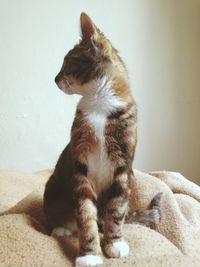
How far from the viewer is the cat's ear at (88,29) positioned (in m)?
1.07

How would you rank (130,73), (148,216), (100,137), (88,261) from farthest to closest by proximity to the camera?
1. (130,73)
2. (148,216)
3. (100,137)
4. (88,261)

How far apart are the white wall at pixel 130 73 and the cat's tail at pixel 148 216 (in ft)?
2.73

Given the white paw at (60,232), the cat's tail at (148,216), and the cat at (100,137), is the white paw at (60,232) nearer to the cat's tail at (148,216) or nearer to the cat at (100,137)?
the cat at (100,137)

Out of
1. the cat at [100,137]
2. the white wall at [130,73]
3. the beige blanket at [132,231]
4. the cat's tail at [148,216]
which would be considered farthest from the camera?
the white wall at [130,73]

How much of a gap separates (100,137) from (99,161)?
0.07 metres

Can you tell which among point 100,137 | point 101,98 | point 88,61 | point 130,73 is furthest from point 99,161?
point 130,73

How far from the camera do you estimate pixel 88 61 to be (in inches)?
43.1

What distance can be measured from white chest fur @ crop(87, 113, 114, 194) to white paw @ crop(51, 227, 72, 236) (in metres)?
0.16

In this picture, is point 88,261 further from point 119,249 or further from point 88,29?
point 88,29

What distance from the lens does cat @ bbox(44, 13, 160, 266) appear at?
3.51 feet

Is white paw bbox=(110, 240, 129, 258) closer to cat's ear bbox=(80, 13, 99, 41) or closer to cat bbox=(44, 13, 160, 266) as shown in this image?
cat bbox=(44, 13, 160, 266)

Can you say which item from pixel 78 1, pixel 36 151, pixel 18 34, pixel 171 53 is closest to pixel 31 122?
pixel 36 151

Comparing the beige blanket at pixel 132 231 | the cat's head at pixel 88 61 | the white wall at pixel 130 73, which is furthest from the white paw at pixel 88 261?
the white wall at pixel 130 73

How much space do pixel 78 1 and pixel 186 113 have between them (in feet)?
2.77
